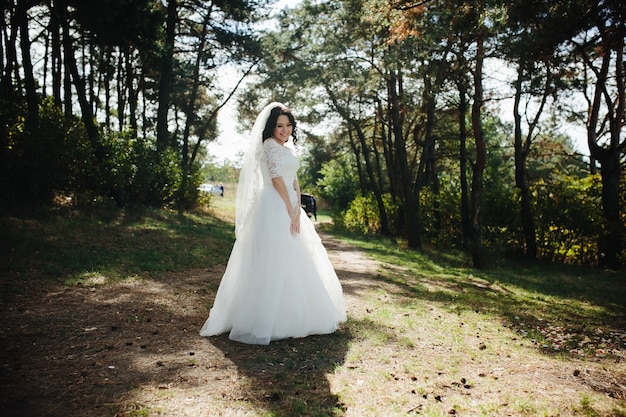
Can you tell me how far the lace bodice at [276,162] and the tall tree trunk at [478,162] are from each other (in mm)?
6753

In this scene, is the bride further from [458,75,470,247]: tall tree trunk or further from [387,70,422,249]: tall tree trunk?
[387,70,422,249]: tall tree trunk

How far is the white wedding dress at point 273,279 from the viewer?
13.9 ft

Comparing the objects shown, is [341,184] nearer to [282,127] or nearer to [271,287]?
[282,127]

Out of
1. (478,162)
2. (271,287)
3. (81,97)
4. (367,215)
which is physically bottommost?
(271,287)

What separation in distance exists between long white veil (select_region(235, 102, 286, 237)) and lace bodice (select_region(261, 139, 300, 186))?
9 cm

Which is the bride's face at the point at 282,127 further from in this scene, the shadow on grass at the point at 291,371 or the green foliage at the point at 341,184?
the green foliage at the point at 341,184

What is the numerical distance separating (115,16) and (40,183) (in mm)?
5262

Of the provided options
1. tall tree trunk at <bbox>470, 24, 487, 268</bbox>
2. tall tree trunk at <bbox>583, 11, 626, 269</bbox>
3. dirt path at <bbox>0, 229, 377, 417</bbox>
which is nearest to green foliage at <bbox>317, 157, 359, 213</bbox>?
tall tree trunk at <bbox>583, 11, 626, 269</bbox>

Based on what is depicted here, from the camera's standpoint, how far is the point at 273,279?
4238mm

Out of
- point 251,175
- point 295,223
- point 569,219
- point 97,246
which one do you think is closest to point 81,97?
point 97,246

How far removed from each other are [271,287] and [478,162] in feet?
28.1

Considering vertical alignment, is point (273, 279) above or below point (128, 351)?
above

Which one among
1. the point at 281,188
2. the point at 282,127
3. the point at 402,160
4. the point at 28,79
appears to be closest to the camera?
the point at 281,188

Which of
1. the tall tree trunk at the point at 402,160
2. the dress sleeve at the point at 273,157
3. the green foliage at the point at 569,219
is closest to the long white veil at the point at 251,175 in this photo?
the dress sleeve at the point at 273,157
